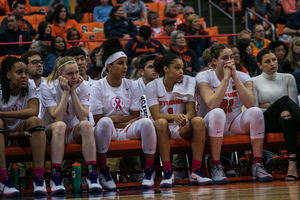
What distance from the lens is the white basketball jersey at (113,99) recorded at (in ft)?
15.5

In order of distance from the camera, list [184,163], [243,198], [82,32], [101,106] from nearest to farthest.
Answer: [243,198]
[101,106]
[184,163]
[82,32]

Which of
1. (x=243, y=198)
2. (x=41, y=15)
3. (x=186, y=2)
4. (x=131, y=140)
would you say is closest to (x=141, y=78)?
(x=131, y=140)

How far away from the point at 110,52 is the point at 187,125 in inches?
50.5

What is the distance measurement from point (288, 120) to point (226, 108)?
681 millimetres

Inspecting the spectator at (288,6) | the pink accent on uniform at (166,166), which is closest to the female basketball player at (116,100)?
the pink accent on uniform at (166,166)

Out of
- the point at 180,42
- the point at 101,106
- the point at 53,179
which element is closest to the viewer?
the point at 53,179

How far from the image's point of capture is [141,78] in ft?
19.4

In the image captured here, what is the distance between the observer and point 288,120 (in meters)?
4.37

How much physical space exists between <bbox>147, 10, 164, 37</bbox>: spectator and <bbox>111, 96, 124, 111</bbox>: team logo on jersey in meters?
4.86

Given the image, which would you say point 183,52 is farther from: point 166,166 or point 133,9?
point 166,166

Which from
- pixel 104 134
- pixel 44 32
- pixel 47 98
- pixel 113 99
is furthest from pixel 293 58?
pixel 44 32

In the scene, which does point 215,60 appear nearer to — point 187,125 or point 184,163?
point 187,125

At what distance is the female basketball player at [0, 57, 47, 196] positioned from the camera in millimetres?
4062

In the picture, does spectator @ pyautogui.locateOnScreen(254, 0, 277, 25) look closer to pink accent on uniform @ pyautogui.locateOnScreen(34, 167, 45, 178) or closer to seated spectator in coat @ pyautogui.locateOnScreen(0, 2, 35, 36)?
seated spectator in coat @ pyautogui.locateOnScreen(0, 2, 35, 36)
